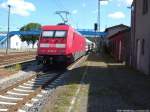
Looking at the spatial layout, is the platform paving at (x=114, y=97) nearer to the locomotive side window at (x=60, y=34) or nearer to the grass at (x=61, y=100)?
the grass at (x=61, y=100)

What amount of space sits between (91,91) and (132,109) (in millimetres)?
4252

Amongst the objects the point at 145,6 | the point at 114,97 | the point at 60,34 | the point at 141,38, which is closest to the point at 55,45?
the point at 60,34

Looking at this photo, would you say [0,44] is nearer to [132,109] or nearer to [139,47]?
[139,47]

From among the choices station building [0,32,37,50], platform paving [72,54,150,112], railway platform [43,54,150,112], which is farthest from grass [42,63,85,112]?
station building [0,32,37,50]

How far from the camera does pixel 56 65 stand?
30438 millimetres

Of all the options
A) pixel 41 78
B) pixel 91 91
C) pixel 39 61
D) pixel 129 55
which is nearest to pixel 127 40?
pixel 129 55

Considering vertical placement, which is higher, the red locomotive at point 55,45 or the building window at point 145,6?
the building window at point 145,6

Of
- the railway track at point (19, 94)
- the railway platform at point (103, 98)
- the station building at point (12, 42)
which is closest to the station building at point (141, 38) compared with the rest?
the railway platform at point (103, 98)

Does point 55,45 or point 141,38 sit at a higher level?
point 141,38

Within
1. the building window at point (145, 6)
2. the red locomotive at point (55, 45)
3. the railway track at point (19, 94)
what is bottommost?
the railway track at point (19, 94)

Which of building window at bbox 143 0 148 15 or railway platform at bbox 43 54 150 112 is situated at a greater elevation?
building window at bbox 143 0 148 15

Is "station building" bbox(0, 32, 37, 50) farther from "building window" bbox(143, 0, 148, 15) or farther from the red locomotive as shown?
"building window" bbox(143, 0, 148, 15)

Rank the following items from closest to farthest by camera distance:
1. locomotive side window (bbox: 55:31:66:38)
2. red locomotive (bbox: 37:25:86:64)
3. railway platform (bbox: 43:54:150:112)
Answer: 1. railway platform (bbox: 43:54:150:112)
2. red locomotive (bbox: 37:25:86:64)
3. locomotive side window (bbox: 55:31:66:38)

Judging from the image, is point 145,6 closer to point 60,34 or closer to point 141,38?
point 141,38
